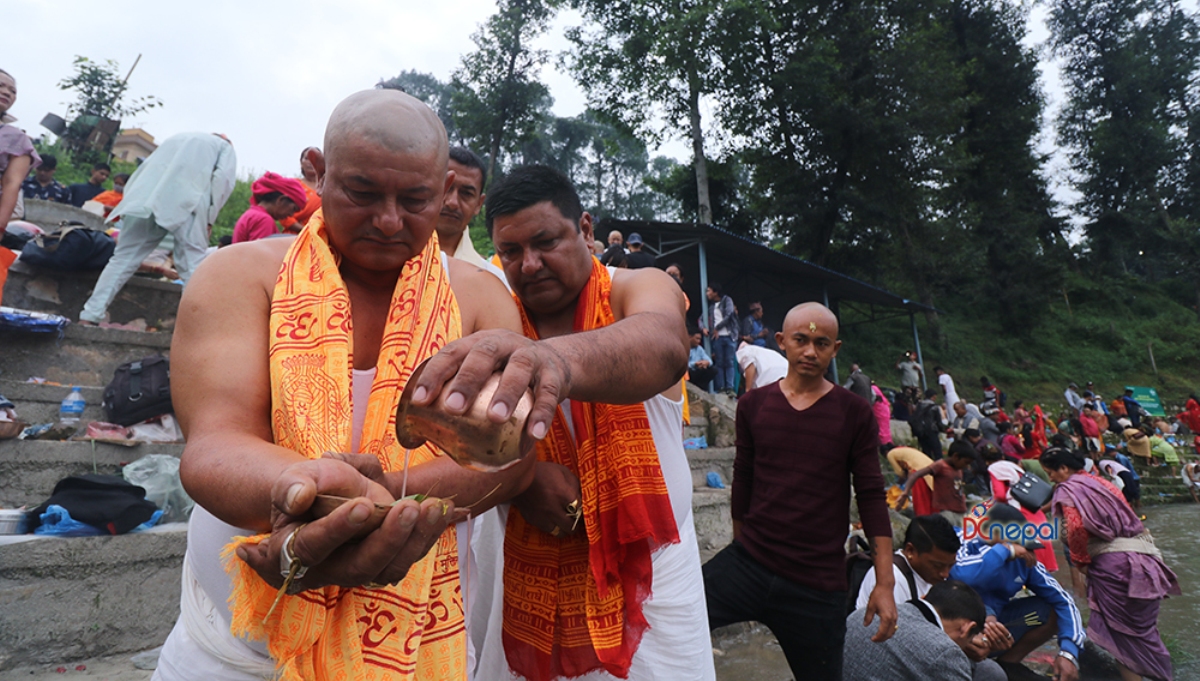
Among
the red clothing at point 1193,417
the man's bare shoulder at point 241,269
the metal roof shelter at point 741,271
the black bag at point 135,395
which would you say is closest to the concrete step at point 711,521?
the black bag at point 135,395

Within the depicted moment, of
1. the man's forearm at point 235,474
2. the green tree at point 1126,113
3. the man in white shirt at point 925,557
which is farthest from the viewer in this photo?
the green tree at point 1126,113

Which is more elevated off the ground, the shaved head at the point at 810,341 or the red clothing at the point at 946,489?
the shaved head at the point at 810,341

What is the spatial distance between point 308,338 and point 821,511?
248cm

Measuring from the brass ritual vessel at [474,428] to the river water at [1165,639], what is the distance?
3870 millimetres

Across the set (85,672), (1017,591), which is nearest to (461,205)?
(85,672)

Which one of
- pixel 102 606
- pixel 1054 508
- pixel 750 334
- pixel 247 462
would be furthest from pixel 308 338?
pixel 750 334

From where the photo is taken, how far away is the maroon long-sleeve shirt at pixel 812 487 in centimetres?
295

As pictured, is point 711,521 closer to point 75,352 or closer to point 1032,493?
point 1032,493

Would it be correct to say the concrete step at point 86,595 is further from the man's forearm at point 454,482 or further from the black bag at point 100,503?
the man's forearm at point 454,482

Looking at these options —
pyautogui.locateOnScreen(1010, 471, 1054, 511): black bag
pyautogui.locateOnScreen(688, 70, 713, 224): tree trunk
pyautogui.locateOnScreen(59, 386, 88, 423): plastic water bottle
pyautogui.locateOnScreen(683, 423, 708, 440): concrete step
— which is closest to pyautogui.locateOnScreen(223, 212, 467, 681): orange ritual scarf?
pyautogui.locateOnScreen(59, 386, 88, 423): plastic water bottle

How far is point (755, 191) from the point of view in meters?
25.5

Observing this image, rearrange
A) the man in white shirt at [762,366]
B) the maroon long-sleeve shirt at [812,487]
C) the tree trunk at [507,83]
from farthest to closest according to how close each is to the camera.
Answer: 1. the tree trunk at [507,83]
2. the man in white shirt at [762,366]
3. the maroon long-sleeve shirt at [812,487]

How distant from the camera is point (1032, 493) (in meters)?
5.94

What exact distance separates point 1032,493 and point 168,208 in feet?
26.2
